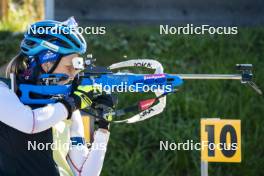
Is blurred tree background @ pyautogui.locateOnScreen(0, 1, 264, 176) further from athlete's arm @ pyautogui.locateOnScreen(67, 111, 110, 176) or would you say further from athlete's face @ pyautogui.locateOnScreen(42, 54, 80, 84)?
athlete's face @ pyautogui.locateOnScreen(42, 54, 80, 84)

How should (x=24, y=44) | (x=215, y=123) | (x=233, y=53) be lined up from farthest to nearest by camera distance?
(x=233, y=53), (x=215, y=123), (x=24, y=44)

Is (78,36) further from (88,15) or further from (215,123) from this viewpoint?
(88,15)

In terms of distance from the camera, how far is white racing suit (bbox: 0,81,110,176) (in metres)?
2.49

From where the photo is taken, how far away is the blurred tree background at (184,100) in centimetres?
522

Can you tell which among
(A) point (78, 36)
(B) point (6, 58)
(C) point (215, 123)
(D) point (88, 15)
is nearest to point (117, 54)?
(D) point (88, 15)

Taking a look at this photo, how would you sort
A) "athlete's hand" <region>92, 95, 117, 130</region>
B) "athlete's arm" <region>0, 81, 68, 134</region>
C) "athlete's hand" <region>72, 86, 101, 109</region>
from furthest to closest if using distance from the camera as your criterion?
"athlete's hand" <region>92, 95, 117, 130</region>, "athlete's hand" <region>72, 86, 101, 109</region>, "athlete's arm" <region>0, 81, 68, 134</region>

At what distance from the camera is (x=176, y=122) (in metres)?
5.49

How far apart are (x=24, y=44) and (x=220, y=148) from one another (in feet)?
5.84

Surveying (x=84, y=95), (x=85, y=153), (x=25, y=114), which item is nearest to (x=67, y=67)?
(x=84, y=95)

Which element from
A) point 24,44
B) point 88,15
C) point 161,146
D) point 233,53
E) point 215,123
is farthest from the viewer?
point 88,15

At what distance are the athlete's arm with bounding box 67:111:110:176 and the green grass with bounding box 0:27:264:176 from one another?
2267mm

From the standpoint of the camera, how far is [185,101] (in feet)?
18.1

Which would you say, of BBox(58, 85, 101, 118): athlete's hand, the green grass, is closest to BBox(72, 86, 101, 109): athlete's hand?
BBox(58, 85, 101, 118): athlete's hand

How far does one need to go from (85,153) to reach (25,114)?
0.51 m
